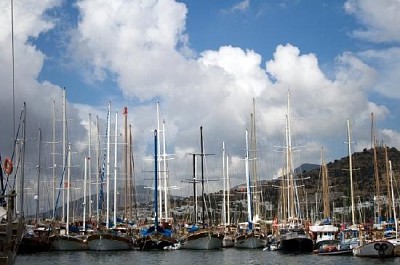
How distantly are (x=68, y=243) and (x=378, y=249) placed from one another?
1488 inches

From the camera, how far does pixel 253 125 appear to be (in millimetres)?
85125

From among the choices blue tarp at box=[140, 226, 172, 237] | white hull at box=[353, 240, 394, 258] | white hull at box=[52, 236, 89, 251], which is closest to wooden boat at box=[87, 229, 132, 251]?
white hull at box=[52, 236, 89, 251]

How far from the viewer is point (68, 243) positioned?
70.3m

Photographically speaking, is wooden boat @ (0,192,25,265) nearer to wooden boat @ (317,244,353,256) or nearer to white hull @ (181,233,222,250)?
wooden boat @ (317,244,353,256)

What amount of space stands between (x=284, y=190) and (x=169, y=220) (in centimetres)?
1800

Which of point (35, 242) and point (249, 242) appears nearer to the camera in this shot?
point (35, 242)

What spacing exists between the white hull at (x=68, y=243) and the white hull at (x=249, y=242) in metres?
21.2

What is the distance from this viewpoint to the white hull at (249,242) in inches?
3027

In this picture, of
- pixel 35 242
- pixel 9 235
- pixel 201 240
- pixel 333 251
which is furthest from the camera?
pixel 201 240

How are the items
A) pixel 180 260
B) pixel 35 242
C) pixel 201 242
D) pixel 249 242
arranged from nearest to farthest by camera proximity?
pixel 180 260 → pixel 35 242 → pixel 201 242 → pixel 249 242

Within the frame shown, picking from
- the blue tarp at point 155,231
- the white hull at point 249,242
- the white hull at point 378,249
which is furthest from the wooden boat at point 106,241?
the white hull at point 378,249

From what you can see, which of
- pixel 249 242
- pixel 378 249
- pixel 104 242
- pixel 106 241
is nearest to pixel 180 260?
pixel 106 241

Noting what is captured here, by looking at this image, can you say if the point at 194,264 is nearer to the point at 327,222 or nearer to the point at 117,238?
the point at 117,238

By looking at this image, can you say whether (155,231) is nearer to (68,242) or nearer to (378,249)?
(68,242)
